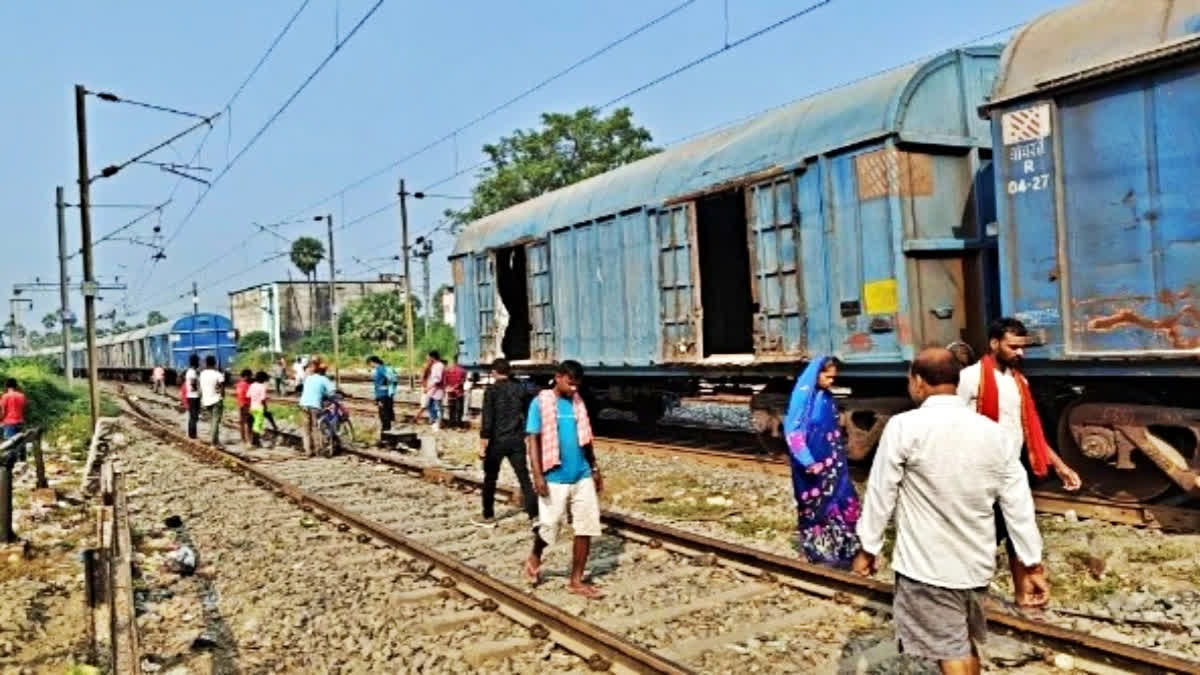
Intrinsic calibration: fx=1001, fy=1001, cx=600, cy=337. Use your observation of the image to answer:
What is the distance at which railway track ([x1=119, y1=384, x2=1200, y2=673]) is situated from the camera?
4.94m

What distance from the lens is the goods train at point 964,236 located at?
6.93 metres

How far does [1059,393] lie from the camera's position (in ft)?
27.2

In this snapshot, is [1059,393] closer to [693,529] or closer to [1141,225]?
[1141,225]

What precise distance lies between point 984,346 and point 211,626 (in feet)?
22.2

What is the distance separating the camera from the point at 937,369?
3.64m

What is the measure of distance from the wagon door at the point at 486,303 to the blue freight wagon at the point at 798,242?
2.61 m

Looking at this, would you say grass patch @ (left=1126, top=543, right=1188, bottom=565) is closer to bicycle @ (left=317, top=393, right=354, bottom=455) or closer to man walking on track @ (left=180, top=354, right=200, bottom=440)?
bicycle @ (left=317, top=393, right=354, bottom=455)

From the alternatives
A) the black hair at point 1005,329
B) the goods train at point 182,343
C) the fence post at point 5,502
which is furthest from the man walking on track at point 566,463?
the goods train at point 182,343

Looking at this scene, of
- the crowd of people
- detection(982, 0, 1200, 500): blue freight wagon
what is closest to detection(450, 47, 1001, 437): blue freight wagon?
detection(982, 0, 1200, 500): blue freight wagon

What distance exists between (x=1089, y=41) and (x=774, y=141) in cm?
366

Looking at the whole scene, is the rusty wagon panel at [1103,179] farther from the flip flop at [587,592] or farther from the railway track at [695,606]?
the flip flop at [587,592]

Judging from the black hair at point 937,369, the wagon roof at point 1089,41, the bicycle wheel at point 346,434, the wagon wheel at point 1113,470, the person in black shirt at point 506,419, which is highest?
the wagon roof at point 1089,41

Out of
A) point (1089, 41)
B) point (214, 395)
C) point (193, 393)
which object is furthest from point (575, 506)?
point (193, 393)

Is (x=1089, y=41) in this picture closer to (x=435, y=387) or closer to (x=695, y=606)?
(x=695, y=606)
